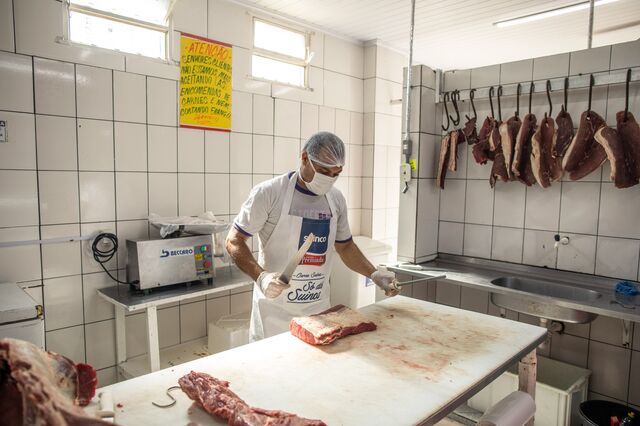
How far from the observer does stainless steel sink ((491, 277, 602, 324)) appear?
9.11 feet

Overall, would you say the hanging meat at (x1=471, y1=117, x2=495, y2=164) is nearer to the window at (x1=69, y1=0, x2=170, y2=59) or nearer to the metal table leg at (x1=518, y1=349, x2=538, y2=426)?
the metal table leg at (x1=518, y1=349, x2=538, y2=426)

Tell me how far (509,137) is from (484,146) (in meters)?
0.22

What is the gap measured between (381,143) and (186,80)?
8.42 ft

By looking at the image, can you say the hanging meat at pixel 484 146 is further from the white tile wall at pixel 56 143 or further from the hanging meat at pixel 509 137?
the white tile wall at pixel 56 143

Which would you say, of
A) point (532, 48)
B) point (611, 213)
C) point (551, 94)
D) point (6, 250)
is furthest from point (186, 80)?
point (532, 48)

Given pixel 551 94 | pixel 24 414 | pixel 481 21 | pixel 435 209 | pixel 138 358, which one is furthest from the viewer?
pixel 481 21

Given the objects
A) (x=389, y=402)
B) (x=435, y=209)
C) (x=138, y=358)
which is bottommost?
(x=138, y=358)

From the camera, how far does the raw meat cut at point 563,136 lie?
3.04m

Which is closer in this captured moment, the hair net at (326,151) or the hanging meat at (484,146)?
the hair net at (326,151)

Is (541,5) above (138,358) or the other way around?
above

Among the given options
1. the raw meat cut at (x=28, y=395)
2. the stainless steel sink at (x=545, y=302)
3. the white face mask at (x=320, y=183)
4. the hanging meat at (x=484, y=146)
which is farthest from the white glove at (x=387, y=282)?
the raw meat cut at (x=28, y=395)

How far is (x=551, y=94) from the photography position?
10.4 ft

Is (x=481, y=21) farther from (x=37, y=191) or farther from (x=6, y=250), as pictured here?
(x=6, y=250)

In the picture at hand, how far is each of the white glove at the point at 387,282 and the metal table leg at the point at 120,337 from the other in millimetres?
1924
